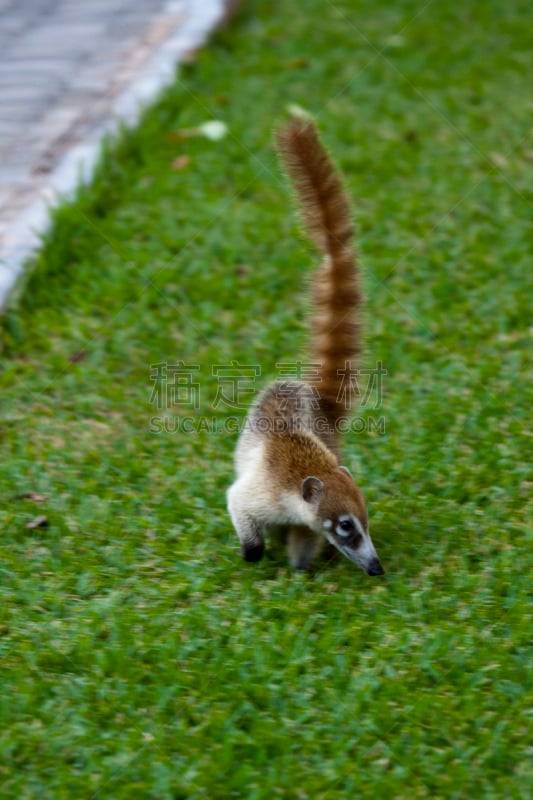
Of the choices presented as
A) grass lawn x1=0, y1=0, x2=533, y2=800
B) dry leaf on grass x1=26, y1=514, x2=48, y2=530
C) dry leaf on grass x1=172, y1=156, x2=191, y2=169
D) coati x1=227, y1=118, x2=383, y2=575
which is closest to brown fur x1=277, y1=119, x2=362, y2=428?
coati x1=227, y1=118, x2=383, y2=575

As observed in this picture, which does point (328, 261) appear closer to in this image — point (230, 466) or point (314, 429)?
point (314, 429)

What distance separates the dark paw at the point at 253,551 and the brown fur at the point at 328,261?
0.63 metres

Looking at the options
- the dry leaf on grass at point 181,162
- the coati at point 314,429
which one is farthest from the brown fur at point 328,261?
the dry leaf on grass at point 181,162

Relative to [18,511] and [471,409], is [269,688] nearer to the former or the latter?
[18,511]

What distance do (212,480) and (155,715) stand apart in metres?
1.44

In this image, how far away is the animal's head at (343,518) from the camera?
3.71 m

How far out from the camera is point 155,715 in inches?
124

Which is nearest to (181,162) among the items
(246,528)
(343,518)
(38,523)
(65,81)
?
(65,81)

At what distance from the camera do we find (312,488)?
3.77 meters

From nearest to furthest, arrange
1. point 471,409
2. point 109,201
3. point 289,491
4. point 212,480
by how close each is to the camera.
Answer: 1. point 289,491
2. point 212,480
3. point 471,409
4. point 109,201

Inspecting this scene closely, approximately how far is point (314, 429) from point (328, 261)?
654 millimetres

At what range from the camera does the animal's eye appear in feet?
12.2

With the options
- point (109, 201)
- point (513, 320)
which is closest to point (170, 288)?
point (109, 201)

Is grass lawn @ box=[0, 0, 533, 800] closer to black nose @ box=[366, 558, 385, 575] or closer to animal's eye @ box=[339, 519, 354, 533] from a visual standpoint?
black nose @ box=[366, 558, 385, 575]
